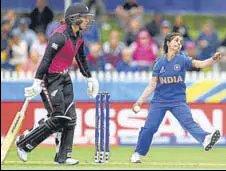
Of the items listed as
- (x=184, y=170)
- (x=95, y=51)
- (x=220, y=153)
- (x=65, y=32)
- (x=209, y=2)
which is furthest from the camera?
(x=209, y=2)

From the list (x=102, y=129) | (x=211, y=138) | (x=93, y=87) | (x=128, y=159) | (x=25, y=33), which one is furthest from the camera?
(x=25, y=33)

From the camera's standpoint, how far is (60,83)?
13.4 meters

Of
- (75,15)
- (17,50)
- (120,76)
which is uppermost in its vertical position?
A: (75,15)

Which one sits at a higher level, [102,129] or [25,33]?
[25,33]

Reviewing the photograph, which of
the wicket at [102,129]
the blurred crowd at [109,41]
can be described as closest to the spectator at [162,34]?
the blurred crowd at [109,41]

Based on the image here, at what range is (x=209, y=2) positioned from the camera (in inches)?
957

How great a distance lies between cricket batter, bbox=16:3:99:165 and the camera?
520 inches

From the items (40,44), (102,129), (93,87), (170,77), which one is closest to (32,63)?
(40,44)

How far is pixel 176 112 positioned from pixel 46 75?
201cm

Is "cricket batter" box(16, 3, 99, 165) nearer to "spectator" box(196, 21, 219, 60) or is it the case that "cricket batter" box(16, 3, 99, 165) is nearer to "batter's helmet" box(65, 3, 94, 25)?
"batter's helmet" box(65, 3, 94, 25)

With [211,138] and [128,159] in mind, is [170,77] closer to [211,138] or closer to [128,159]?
[211,138]

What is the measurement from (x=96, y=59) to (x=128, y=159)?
539 centimetres

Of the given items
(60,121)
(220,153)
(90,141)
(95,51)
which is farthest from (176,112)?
(95,51)

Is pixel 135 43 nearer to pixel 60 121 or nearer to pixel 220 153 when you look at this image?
pixel 220 153
